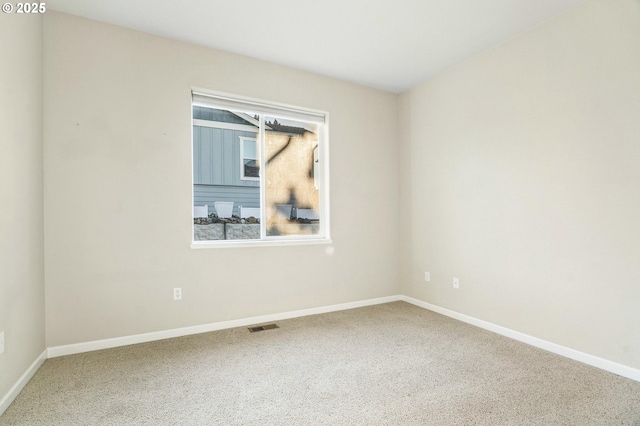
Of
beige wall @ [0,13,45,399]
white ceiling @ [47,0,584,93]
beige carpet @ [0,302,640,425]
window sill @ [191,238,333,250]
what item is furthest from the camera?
window sill @ [191,238,333,250]

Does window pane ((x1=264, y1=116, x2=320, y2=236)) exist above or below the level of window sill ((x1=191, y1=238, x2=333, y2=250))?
above

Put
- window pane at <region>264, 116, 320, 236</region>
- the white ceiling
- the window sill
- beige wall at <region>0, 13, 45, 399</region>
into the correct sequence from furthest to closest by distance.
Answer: window pane at <region>264, 116, 320, 236</region>
the window sill
the white ceiling
beige wall at <region>0, 13, 45, 399</region>

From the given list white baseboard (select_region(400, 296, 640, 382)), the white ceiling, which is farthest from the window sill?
the white ceiling

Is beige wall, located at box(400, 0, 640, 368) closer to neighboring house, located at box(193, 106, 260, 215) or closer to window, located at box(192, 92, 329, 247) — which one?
window, located at box(192, 92, 329, 247)

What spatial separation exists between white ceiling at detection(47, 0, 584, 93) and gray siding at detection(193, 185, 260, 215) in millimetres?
1363

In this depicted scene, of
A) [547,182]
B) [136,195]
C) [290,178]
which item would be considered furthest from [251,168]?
[547,182]

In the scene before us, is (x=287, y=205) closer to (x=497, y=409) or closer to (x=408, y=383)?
(x=408, y=383)

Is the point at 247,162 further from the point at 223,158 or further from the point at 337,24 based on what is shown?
the point at 337,24

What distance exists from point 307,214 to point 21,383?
8.96 ft

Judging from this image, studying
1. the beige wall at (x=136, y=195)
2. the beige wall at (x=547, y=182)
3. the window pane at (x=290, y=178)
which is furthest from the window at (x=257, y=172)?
the beige wall at (x=547, y=182)

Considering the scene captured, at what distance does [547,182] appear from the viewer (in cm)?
273

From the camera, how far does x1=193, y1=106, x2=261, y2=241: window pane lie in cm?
329

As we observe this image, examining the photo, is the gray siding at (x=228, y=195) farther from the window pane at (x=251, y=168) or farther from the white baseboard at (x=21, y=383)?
the white baseboard at (x=21, y=383)

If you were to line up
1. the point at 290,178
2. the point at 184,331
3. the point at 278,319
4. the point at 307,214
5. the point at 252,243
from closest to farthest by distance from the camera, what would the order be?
the point at 184,331 < the point at 252,243 < the point at 278,319 < the point at 290,178 < the point at 307,214
